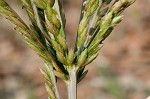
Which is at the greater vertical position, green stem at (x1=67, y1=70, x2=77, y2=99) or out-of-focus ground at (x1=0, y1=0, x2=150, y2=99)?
out-of-focus ground at (x1=0, y1=0, x2=150, y2=99)

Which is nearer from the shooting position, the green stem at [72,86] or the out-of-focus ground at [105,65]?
the green stem at [72,86]

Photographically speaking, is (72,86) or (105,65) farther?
(105,65)

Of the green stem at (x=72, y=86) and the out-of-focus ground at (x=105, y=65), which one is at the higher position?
the out-of-focus ground at (x=105, y=65)

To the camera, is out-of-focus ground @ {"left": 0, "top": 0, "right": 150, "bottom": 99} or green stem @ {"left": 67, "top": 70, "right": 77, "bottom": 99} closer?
green stem @ {"left": 67, "top": 70, "right": 77, "bottom": 99}

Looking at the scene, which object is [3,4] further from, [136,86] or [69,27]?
[69,27]
